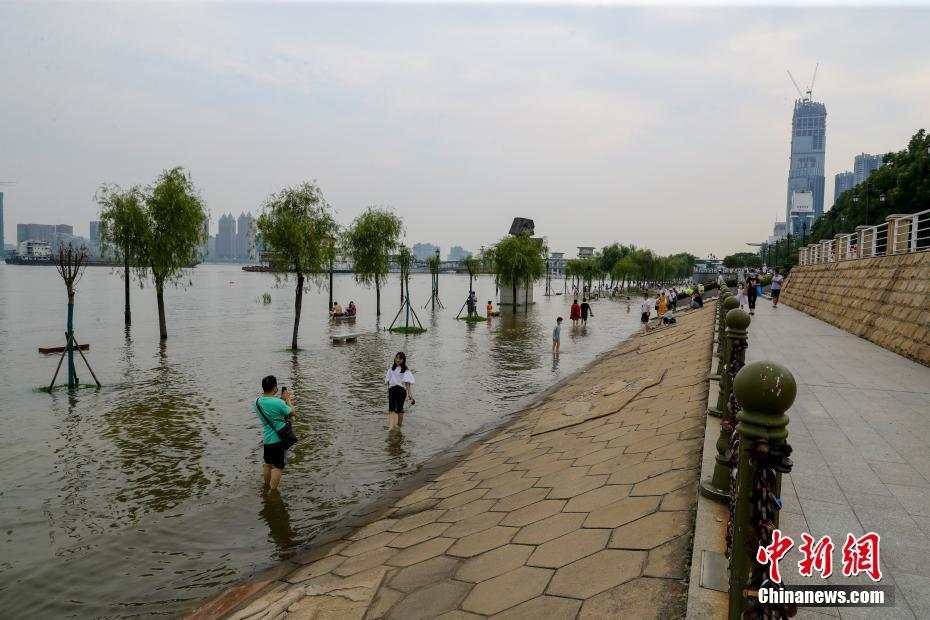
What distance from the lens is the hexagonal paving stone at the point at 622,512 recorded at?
13.8 feet

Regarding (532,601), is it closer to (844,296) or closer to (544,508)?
(544,508)

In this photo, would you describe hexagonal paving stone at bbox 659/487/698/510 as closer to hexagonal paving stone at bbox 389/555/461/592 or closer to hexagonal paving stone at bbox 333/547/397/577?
hexagonal paving stone at bbox 389/555/461/592

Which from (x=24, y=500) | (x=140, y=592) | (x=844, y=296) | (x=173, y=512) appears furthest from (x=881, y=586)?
(x=844, y=296)

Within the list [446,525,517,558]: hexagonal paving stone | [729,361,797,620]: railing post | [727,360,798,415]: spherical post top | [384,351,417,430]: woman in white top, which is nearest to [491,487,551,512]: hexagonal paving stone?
[446,525,517,558]: hexagonal paving stone

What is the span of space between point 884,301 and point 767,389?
13439 mm

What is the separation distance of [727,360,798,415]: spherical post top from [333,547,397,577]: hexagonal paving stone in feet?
12.6

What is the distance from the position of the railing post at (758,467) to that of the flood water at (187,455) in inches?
194

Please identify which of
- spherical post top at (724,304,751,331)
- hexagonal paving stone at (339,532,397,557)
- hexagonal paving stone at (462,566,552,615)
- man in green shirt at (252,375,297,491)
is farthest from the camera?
man in green shirt at (252,375,297,491)

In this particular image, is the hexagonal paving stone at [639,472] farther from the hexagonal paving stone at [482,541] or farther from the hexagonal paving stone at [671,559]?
the hexagonal paving stone at [671,559]

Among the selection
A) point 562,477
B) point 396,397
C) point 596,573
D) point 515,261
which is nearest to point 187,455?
point 396,397

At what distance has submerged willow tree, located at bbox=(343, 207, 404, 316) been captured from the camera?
1437 inches

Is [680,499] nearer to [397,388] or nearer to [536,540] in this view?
[536,540]

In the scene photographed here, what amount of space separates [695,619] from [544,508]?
8.05ft

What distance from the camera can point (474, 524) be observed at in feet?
17.4
